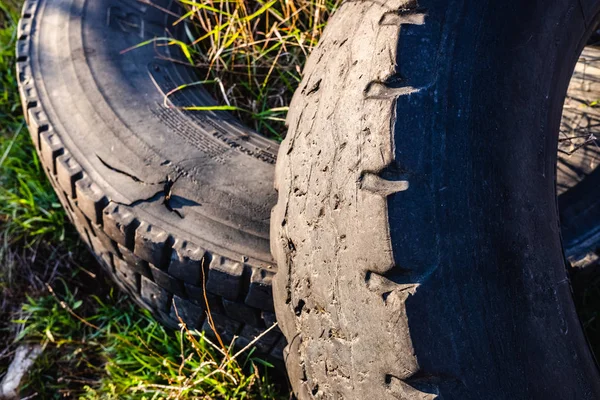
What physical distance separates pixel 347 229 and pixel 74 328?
3.88ft

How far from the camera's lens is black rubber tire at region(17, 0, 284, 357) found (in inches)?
58.7

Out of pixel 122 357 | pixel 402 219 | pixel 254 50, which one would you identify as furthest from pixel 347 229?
pixel 254 50

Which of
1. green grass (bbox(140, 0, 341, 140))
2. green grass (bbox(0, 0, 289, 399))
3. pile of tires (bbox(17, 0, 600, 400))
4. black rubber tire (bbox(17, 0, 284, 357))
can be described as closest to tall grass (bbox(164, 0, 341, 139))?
green grass (bbox(140, 0, 341, 140))

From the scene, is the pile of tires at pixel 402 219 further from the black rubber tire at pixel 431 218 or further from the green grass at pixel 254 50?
the green grass at pixel 254 50

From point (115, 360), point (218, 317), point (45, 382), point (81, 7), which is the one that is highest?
point (81, 7)

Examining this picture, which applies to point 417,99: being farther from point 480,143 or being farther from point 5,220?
point 5,220

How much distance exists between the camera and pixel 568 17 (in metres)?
1.31

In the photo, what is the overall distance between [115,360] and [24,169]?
836mm

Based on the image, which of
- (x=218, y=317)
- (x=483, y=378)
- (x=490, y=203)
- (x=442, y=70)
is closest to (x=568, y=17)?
(x=442, y=70)

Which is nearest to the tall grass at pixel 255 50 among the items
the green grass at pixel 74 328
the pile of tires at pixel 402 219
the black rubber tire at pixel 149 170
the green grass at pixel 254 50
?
the green grass at pixel 254 50

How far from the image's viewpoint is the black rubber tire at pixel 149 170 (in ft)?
4.89

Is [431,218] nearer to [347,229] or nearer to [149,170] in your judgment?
[347,229]

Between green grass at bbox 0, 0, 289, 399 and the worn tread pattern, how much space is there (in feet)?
1.28

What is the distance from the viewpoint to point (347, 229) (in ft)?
3.66
